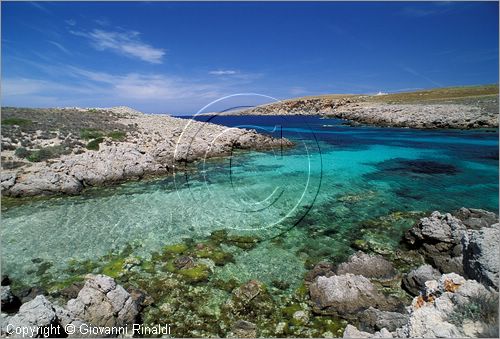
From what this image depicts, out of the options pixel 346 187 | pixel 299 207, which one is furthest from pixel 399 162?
pixel 299 207

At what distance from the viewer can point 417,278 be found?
420 inches

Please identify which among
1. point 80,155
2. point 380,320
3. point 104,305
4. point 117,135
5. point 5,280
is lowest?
point 5,280

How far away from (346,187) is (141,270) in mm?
16842

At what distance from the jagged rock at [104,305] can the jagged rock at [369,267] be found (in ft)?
24.3

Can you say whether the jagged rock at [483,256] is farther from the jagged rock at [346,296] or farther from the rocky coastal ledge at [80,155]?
the rocky coastal ledge at [80,155]

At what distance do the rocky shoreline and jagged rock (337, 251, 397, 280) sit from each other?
0.12 ft

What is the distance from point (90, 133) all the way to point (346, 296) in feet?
128

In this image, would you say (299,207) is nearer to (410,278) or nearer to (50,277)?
(410,278)

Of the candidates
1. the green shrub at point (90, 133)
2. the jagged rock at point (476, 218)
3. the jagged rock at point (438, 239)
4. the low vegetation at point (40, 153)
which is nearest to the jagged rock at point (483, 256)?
the jagged rock at point (438, 239)

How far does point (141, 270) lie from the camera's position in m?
12.2

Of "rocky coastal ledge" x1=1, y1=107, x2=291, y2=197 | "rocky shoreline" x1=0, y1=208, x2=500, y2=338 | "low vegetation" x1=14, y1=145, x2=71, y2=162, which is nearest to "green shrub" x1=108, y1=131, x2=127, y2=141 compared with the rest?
"rocky coastal ledge" x1=1, y1=107, x2=291, y2=197

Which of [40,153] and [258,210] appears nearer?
[258,210]

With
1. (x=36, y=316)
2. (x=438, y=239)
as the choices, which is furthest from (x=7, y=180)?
(x=438, y=239)

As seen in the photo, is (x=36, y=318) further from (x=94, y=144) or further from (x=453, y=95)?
(x=453, y=95)
